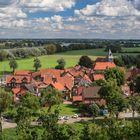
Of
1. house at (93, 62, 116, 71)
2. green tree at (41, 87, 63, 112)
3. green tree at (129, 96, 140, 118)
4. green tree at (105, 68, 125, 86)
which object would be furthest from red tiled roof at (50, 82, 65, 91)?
house at (93, 62, 116, 71)

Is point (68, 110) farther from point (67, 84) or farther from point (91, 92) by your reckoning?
point (67, 84)

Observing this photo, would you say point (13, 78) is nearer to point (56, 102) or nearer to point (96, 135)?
point (56, 102)

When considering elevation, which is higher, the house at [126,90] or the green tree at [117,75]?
the green tree at [117,75]

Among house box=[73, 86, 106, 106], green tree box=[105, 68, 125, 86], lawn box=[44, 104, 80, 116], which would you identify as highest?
green tree box=[105, 68, 125, 86]

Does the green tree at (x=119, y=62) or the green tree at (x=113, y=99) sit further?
the green tree at (x=119, y=62)

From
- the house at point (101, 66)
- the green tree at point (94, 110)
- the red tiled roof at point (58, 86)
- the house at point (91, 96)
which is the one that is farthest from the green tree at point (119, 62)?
the green tree at point (94, 110)

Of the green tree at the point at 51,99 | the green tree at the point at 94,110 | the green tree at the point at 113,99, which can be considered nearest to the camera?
the green tree at the point at 113,99

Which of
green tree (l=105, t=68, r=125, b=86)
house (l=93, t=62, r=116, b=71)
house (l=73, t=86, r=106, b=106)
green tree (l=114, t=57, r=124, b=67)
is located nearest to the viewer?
house (l=73, t=86, r=106, b=106)

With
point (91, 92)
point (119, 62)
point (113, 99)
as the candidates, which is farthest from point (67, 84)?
point (119, 62)

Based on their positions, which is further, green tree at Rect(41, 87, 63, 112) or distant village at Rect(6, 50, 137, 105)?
distant village at Rect(6, 50, 137, 105)

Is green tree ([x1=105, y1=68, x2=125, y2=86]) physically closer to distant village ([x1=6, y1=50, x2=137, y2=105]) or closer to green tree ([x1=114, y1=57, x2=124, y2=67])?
distant village ([x1=6, y1=50, x2=137, y2=105])

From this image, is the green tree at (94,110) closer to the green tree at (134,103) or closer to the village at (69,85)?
the village at (69,85)
